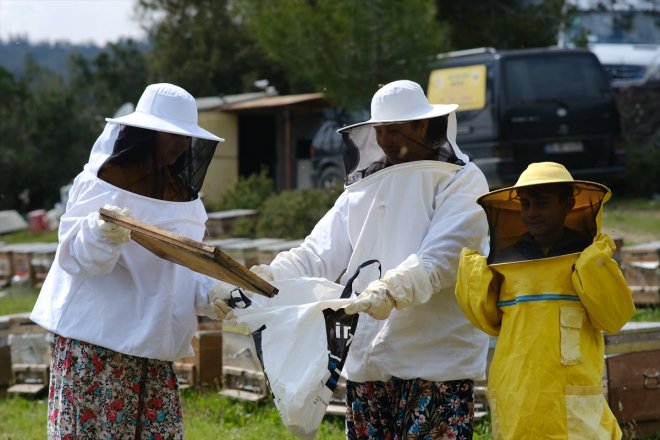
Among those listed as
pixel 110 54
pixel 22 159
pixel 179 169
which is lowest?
pixel 22 159

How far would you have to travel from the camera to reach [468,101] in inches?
448

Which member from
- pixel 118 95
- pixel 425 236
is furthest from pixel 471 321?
pixel 118 95

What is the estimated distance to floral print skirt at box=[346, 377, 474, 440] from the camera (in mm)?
3412

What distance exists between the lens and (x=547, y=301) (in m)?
3.20

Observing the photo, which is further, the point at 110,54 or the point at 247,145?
the point at 110,54

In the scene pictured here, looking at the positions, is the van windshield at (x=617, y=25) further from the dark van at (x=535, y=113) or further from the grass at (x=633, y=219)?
the dark van at (x=535, y=113)

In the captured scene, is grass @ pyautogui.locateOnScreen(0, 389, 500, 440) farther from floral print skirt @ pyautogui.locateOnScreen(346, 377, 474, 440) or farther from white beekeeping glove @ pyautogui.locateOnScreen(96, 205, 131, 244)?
white beekeeping glove @ pyautogui.locateOnScreen(96, 205, 131, 244)

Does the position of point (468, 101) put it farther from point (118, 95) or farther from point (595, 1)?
point (118, 95)

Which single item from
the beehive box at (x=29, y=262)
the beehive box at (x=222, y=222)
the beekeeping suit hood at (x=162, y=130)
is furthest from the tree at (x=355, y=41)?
the beekeeping suit hood at (x=162, y=130)

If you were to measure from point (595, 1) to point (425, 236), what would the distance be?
15.0 meters

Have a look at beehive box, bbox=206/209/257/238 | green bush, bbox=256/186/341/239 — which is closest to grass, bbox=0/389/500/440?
green bush, bbox=256/186/341/239

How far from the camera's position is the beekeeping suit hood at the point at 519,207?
125 inches

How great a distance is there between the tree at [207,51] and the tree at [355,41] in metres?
10.0

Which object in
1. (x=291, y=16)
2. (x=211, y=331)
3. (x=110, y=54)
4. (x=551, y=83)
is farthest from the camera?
(x=110, y=54)
